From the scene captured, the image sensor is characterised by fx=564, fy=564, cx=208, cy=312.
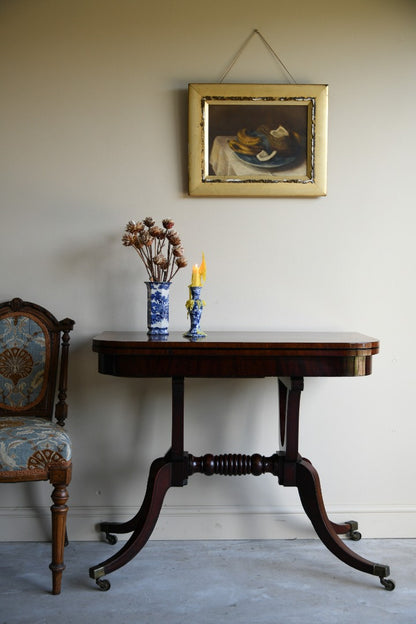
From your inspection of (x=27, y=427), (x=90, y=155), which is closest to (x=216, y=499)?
(x=27, y=427)

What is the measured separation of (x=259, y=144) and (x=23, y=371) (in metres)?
1.52

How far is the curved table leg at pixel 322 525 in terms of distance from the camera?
2229 millimetres

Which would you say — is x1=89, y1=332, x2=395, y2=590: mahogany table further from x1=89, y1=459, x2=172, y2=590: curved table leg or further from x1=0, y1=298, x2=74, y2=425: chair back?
x1=0, y1=298, x2=74, y2=425: chair back

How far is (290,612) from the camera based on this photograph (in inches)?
79.6

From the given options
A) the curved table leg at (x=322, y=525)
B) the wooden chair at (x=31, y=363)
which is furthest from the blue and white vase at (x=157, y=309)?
the curved table leg at (x=322, y=525)

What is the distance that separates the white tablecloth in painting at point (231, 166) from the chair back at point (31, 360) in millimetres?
1013

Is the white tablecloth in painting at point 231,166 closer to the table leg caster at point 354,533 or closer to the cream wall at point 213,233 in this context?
the cream wall at point 213,233

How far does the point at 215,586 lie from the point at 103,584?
432 mm

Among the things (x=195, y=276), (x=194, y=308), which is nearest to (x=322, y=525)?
(x=194, y=308)

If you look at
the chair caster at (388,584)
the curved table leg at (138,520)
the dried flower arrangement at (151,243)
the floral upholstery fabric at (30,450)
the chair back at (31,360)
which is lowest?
the chair caster at (388,584)

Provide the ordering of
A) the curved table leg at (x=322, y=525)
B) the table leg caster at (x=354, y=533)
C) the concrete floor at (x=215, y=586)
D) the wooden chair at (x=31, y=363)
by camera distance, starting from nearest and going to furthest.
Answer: the concrete floor at (x=215, y=586) → the curved table leg at (x=322, y=525) → the wooden chair at (x=31, y=363) → the table leg caster at (x=354, y=533)

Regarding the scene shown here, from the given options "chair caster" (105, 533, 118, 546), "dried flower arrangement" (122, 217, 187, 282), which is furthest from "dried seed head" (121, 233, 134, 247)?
"chair caster" (105, 533, 118, 546)

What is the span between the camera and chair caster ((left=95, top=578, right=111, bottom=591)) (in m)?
2.16

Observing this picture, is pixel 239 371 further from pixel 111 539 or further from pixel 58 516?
pixel 111 539
